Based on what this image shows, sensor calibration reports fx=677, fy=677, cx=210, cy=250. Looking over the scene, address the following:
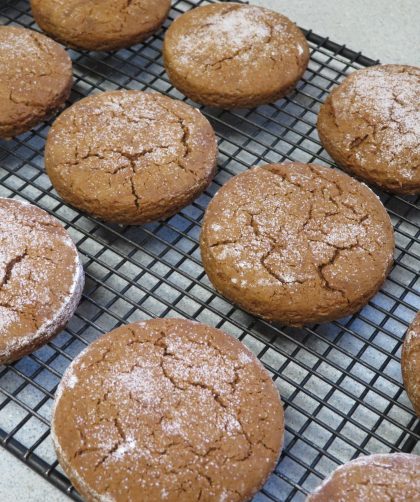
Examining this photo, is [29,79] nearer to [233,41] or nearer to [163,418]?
[233,41]

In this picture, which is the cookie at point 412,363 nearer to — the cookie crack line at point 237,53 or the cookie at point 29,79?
the cookie crack line at point 237,53

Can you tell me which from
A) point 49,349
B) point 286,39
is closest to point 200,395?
point 49,349

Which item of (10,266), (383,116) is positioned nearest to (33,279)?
(10,266)

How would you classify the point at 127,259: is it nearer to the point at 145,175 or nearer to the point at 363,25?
the point at 145,175

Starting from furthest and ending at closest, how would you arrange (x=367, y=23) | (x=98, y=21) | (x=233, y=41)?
(x=367, y=23)
(x=98, y=21)
(x=233, y=41)

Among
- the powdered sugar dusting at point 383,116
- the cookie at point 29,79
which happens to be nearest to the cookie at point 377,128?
the powdered sugar dusting at point 383,116

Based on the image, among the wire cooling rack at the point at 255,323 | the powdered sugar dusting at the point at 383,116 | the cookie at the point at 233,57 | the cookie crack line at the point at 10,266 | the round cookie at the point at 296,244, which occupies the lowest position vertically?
the wire cooling rack at the point at 255,323

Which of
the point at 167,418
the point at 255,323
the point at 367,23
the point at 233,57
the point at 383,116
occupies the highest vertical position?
the point at 233,57
